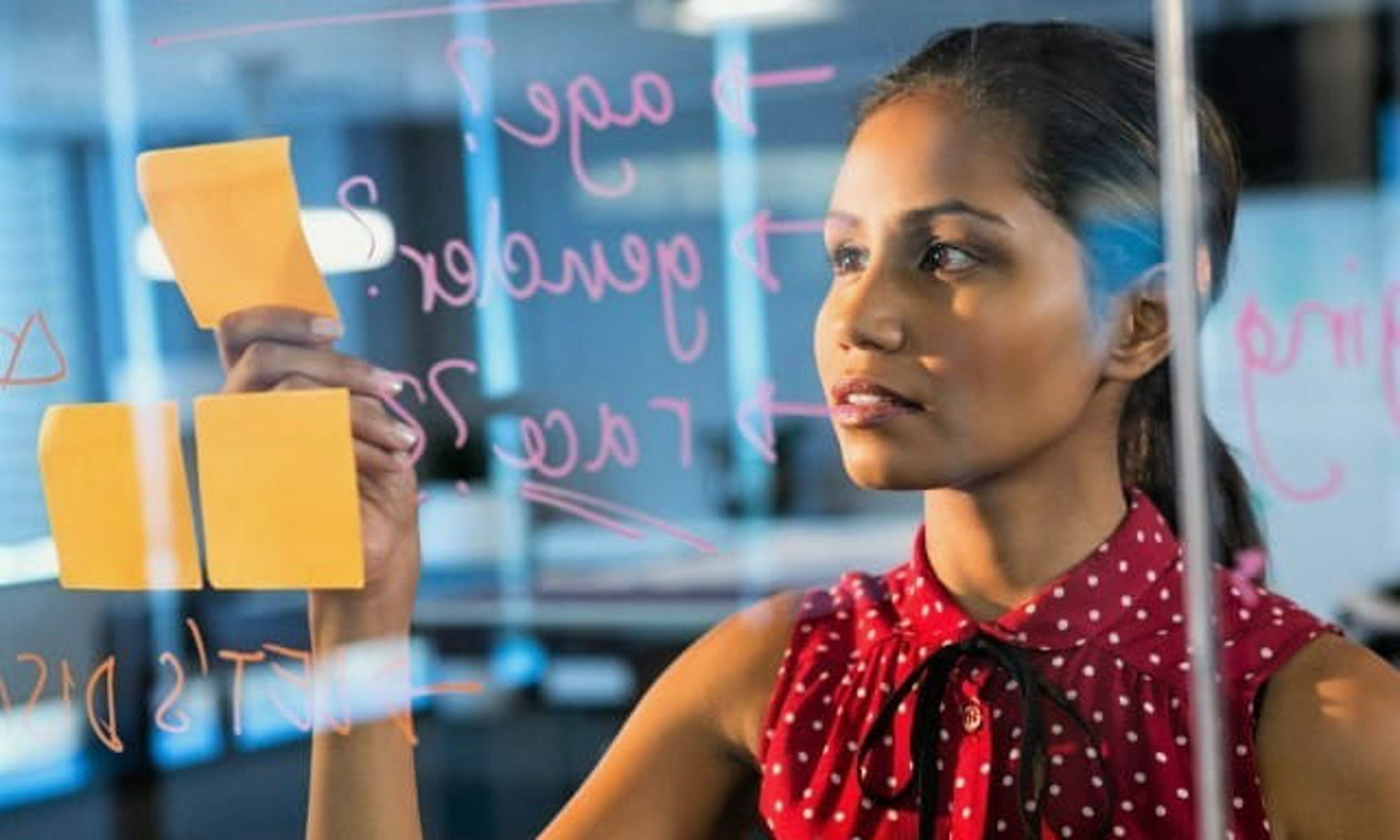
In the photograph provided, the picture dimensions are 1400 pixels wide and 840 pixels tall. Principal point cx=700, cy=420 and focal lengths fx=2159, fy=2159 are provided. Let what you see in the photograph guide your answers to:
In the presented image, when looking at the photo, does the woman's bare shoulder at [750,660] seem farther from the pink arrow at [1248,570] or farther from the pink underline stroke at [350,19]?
the pink underline stroke at [350,19]

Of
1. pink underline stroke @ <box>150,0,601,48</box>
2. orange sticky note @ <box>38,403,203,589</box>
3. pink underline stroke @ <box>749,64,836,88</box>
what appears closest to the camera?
pink underline stroke @ <box>749,64,836,88</box>

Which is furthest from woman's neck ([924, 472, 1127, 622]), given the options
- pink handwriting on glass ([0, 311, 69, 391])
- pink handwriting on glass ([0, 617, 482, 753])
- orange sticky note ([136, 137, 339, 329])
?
pink handwriting on glass ([0, 311, 69, 391])

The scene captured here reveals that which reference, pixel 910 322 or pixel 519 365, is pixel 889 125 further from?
pixel 519 365

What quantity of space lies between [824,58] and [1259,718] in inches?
20.8

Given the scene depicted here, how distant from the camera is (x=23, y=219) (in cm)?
186

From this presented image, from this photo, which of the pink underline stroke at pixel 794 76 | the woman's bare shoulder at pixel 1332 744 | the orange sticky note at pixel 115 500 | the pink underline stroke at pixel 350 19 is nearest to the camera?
the woman's bare shoulder at pixel 1332 744

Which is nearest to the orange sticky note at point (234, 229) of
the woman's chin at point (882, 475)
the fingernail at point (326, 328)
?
the fingernail at point (326, 328)

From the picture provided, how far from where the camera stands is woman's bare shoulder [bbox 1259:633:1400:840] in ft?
4.16

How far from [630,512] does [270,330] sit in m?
0.33

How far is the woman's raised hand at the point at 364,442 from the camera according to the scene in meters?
1.66

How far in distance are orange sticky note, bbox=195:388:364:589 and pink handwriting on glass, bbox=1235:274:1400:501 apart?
0.69 meters

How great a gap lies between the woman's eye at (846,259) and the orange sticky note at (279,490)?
0.42 meters

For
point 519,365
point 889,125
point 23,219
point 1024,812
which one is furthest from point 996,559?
point 23,219

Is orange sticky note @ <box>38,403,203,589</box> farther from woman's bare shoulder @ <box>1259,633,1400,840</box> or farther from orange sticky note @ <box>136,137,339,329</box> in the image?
woman's bare shoulder @ <box>1259,633,1400,840</box>
